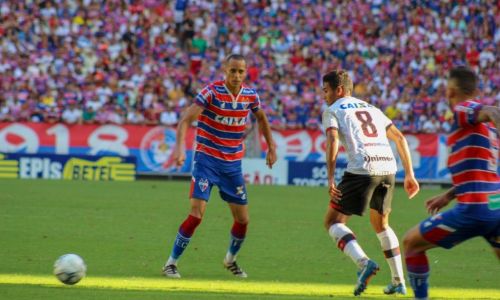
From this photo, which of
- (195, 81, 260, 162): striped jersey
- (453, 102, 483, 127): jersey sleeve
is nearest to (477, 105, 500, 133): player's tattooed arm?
(453, 102, 483, 127): jersey sleeve

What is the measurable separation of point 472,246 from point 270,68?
18022 mm

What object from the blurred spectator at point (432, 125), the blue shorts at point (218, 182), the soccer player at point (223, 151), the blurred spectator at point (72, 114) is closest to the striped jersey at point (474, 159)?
the soccer player at point (223, 151)

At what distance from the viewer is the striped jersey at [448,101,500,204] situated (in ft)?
22.9

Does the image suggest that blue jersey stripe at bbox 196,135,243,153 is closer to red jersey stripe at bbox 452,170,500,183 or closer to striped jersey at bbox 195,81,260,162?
striped jersey at bbox 195,81,260,162

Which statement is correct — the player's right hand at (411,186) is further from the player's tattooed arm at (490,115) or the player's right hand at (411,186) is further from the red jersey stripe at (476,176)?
the player's tattooed arm at (490,115)

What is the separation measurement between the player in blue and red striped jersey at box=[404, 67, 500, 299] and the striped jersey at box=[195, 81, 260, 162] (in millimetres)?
3545

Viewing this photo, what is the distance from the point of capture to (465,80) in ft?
23.3

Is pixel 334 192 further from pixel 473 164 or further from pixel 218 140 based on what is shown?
pixel 473 164

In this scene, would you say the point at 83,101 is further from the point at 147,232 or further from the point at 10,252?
the point at 10,252

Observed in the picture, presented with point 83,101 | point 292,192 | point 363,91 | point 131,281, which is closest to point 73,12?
point 83,101

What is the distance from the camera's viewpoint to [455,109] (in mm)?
7012

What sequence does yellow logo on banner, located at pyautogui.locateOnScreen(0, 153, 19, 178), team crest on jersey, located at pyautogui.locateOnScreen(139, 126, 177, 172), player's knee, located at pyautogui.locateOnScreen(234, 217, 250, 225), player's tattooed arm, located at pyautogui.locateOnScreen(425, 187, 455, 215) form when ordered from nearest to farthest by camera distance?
1. player's tattooed arm, located at pyautogui.locateOnScreen(425, 187, 455, 215)
2. player's knee, located at pyautogui.locateOnScreen(234, 217, 250, 225)
3. yellow logo on banner, located at pyautogui.locateOnScreen(0, 153, 19, 178)
4. team crest on jersey, located at pyautogui.locateOnScreen(139, 126, 177, 172)

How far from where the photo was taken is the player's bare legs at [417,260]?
7148 millimetres

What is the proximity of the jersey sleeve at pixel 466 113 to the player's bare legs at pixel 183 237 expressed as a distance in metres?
3.87
